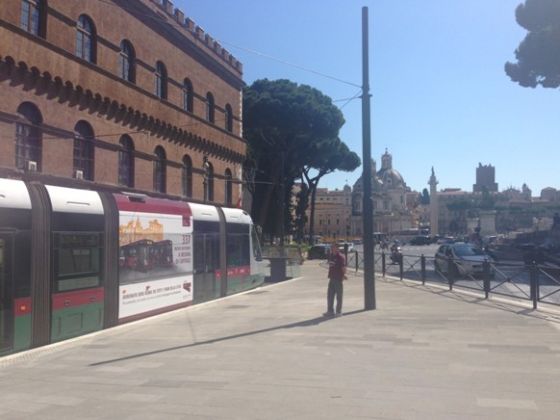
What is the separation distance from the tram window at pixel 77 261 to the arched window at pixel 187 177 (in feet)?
49.4

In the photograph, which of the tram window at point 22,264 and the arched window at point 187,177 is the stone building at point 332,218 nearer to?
the arched window at point 187,177

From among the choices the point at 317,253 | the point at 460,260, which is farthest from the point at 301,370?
the point at 317,253

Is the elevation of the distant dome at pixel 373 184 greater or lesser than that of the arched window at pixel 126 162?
greater

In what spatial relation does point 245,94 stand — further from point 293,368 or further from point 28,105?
point 293,368

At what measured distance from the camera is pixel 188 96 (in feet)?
86.7

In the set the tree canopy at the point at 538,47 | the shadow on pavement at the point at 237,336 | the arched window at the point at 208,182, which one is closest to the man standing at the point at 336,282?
the shadow on pavement at the point at 237,336

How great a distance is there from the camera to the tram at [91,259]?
29.8 ft

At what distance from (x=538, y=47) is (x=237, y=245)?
24626 mm

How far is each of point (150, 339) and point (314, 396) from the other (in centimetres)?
467

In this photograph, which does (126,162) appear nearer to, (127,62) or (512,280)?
(127,62)

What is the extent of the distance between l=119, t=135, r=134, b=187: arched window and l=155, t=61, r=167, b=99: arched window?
11.0 feet

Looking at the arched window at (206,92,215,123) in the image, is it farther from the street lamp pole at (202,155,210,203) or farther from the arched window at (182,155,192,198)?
the arched window at (182,155,192,198)

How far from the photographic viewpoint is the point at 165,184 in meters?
23.8

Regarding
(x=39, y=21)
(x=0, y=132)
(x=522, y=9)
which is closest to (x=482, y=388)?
(x=0, y=132)
